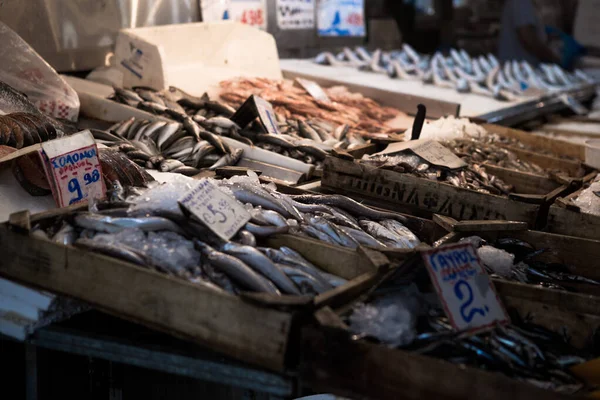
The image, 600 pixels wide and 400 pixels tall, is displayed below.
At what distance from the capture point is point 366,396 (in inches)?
91.4

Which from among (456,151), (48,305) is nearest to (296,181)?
(456,151)

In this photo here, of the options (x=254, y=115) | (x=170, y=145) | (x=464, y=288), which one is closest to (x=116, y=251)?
(x=464, y=288)

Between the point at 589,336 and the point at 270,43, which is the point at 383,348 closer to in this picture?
the point at 589,336

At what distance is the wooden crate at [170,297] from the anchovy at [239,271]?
22cm

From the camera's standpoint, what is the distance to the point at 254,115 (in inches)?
210

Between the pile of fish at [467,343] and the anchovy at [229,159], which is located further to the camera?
the anchovy at [229,159]

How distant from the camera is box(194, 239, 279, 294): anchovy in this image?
262 cm

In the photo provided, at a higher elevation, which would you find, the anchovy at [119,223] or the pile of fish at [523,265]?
the anchovy at [119,223]

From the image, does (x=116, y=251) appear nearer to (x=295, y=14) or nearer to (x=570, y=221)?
(x=570, y=221)

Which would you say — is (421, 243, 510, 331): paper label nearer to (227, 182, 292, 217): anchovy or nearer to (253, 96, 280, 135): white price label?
(227, 182, 292, 217): anchovy

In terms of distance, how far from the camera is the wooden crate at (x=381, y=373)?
220 cm

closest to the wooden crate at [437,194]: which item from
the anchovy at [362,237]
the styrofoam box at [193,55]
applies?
the anchovy at [362,237]

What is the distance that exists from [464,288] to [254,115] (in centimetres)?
307

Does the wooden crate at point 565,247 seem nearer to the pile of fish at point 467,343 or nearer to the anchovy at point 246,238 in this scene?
the pile of fish at point 467,343
